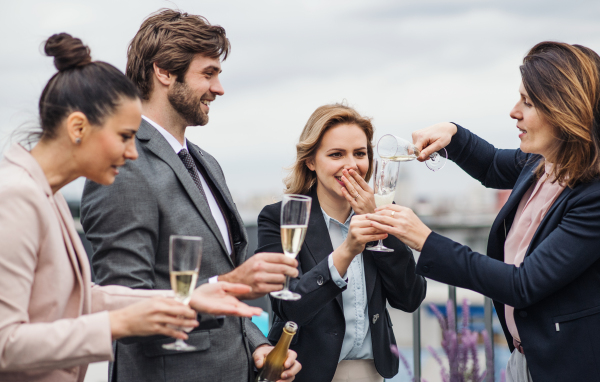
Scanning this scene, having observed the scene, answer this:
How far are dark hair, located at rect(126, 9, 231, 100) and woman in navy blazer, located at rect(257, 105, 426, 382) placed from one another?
0.69m


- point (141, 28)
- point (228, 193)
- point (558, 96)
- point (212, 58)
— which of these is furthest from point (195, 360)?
point (558, 96)

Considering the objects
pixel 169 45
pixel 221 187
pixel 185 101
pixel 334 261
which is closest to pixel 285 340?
pixel 334 261

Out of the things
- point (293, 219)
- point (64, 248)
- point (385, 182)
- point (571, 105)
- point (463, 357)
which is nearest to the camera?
point (463, 357)

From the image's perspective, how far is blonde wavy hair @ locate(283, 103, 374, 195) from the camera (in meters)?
2.71

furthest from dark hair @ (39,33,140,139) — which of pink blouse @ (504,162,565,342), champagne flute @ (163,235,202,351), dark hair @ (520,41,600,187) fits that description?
pink blouse @ (504,162,565,342)

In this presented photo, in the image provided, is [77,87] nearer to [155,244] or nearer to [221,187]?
[155,244]

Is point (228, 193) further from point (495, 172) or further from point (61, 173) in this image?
point (495, 172)

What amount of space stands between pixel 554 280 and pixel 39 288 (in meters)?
1.68

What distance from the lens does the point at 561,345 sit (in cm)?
202

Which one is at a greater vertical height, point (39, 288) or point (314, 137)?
point (314, 137)

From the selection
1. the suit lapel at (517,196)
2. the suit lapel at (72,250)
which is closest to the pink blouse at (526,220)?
the suit lapel at (517,196)

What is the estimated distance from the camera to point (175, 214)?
1960mm

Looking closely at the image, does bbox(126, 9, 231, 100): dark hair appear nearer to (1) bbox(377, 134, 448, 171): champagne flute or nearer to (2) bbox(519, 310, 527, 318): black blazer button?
(1) bbox(377, 134, 448, 171): champagne flute

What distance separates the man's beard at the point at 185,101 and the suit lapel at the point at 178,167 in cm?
21
